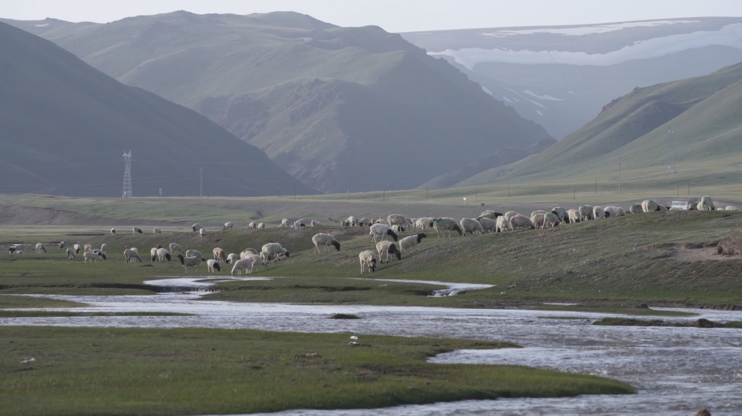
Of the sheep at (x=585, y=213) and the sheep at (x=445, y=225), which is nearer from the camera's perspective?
the sheep at (x=445, y=225)

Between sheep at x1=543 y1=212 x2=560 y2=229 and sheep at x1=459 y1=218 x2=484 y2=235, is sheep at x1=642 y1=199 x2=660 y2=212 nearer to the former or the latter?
sheep at x1=543 y1=212 x2=560 y2=229

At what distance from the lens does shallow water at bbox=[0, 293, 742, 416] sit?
2491 cm

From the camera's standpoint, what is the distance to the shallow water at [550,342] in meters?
24.9

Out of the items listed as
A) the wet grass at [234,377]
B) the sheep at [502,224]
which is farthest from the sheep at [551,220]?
the wet grass at [234,377]

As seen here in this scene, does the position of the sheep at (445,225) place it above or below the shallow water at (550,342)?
above

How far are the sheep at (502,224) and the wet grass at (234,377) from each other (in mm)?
43402

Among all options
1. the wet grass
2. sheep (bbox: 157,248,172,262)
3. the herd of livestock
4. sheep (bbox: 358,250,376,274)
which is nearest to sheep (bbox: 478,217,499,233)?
the herd of livestock

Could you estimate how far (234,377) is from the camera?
26.6m

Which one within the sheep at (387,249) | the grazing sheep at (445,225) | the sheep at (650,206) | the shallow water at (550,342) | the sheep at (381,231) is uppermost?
the sheep at (650,206)

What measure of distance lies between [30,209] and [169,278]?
138041 mm

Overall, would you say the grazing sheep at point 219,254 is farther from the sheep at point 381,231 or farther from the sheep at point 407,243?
the sheep at point 407,243

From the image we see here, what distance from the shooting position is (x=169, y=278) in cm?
6975

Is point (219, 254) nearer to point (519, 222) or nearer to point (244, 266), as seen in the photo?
point (244, 266)

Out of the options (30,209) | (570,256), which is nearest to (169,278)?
(570,256)
